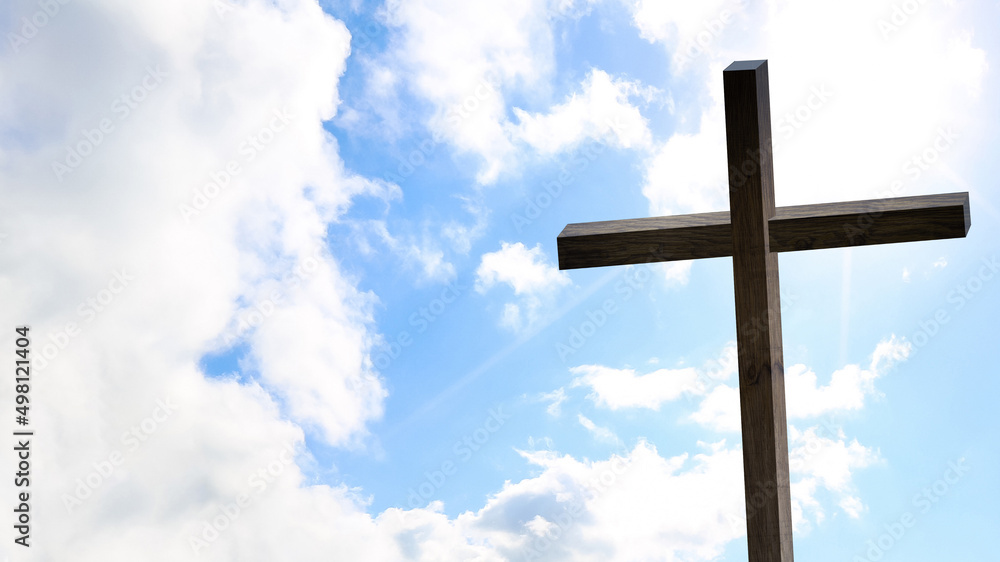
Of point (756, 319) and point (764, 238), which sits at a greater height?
point (764, 238)

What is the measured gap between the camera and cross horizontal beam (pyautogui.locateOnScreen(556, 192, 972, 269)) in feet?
8.60

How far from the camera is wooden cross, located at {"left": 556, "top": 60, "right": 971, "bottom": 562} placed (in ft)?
8.44

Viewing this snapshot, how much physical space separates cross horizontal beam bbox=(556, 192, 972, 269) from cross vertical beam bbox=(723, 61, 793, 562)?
0.08 m

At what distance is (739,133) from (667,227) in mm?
434

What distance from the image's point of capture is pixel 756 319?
259 centimetres

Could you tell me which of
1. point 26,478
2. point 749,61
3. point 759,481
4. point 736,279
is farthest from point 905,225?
point 26,478

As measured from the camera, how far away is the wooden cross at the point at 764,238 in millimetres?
2572

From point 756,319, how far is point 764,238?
0.30 meters

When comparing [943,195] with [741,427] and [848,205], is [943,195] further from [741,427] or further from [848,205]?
[741,427]

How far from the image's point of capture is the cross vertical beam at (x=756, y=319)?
2.55m

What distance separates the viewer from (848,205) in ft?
9.00

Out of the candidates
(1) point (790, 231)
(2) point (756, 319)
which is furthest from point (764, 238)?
(2) point (756, 319)

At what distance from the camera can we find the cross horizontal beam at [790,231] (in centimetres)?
262

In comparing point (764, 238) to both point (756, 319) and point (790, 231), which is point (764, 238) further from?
point (756, 319)
